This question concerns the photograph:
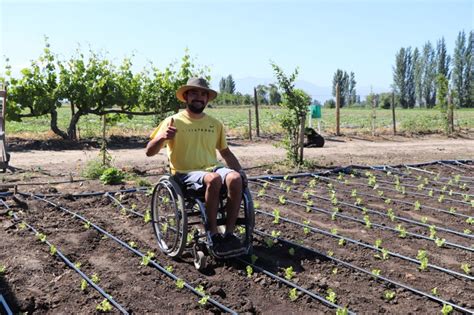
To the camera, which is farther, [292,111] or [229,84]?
[229,84]

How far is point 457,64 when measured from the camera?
60.9 m

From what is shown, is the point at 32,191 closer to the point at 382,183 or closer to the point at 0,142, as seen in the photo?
the point at 0,142

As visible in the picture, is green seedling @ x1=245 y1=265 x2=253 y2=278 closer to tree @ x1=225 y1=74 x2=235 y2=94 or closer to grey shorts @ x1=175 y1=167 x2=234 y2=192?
grey shorts @ x1=175 y1=167 x2=234 y2=192

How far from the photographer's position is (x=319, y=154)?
36.4ft

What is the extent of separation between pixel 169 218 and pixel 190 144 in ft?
2.19

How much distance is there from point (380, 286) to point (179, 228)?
157 cm

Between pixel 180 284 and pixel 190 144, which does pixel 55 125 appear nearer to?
pixel 190 144

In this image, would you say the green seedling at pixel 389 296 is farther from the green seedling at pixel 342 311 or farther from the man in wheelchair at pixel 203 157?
the man in wheelchair at pixel 203 157

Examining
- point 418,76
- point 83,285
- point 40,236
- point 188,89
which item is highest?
point 418,76

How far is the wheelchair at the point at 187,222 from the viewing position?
3861 mm

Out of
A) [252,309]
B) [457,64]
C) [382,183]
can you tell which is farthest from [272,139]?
[457,64]

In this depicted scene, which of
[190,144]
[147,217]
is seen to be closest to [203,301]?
[190,144]

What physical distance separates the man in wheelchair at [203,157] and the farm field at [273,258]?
14.1 inches

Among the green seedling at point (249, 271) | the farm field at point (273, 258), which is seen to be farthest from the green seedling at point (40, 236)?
the green seedling at point (249, 271)
